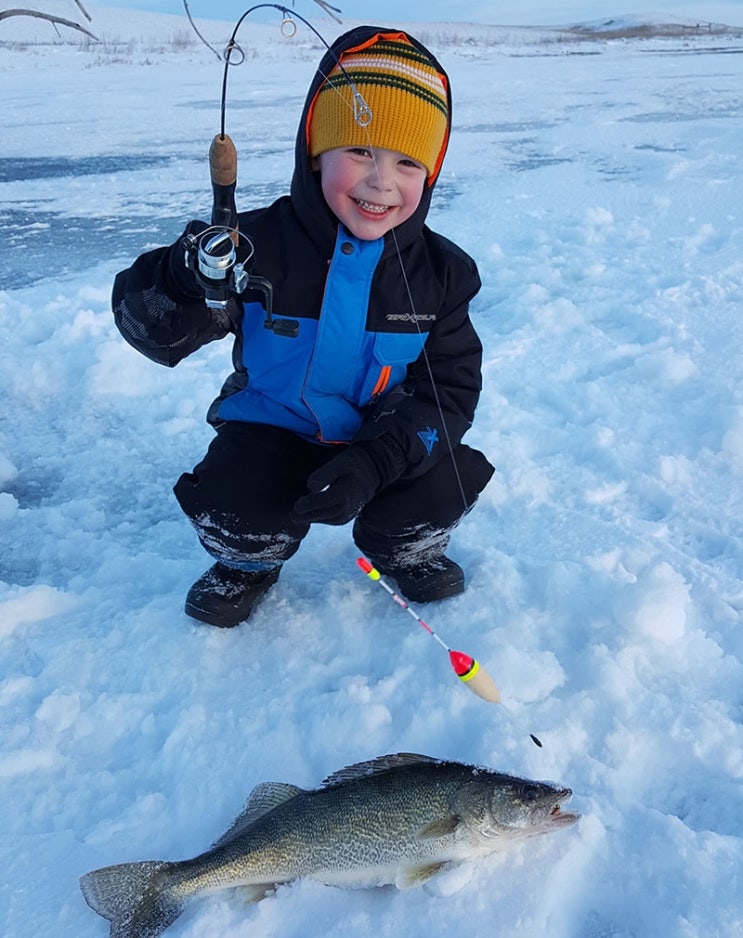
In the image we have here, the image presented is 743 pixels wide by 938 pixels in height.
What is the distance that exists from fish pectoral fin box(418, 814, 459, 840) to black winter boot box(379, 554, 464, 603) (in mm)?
856

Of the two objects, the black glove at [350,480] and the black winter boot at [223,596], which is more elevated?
the black glove at [350,480]

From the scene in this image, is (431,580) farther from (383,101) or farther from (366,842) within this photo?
(383,101)

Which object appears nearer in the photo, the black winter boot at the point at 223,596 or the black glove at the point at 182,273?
the black glove at the point at 182,273

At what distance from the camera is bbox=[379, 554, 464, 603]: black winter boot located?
7.72ft

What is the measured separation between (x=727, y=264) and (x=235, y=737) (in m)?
4.13

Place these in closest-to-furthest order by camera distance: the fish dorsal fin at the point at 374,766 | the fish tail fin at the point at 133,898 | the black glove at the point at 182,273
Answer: the fish tail fin at the point at 133,898, the fish dorsal fin at the point at 374,766, the black glove at the point at 182,273

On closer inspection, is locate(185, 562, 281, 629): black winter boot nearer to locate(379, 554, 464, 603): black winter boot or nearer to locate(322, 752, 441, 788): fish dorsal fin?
locate(379, 554, 464, 603): black winter boot

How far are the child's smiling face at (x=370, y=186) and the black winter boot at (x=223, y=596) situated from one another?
40.8 inches

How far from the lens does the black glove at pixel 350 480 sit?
2053 mm

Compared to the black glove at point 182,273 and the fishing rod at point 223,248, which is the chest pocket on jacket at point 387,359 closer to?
the fishing rod at point 223,248

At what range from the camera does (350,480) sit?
208 centimetres

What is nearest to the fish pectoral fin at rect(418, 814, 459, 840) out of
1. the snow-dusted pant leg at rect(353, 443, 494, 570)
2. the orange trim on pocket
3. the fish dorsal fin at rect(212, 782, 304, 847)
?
the fish dorsal fin at rect(212, 782, 304, 847)

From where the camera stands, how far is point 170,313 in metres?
2.08

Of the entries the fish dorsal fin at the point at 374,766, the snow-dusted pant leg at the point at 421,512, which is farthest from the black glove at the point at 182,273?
the fish dorsal fin at the point at 374,766
